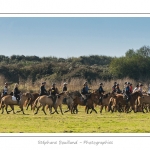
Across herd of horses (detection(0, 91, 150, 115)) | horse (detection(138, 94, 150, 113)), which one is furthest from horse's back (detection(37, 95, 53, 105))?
horse (detection(138, 94, 150, 113))

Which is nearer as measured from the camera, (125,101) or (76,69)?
(125,101)

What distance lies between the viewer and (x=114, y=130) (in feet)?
62.5

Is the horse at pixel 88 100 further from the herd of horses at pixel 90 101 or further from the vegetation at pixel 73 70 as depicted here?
the vegetation at pixel 73 70

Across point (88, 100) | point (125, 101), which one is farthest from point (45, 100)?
point (125, 101)

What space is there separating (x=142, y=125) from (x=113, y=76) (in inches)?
1570

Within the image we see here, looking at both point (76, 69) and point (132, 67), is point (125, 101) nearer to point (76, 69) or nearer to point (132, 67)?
point (132, 67)

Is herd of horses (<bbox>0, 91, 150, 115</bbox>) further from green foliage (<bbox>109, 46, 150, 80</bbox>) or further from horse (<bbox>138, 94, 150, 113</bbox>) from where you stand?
green foliage (<bbox>109, 46, 150, 80</bbox>)

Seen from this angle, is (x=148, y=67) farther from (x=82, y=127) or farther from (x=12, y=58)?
(x=82, y=127)

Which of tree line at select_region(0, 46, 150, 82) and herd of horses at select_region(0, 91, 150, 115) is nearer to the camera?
herd of horses at select_region(0, 91, 150, 115)

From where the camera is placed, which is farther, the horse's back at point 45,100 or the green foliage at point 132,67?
the green foliage at point 132,67

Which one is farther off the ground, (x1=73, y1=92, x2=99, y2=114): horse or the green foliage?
the green foliage

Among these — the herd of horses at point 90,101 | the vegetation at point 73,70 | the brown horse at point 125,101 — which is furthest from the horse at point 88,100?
the vegetation at point 73,70

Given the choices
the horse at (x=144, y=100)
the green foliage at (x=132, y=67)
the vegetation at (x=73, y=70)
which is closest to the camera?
the horse at (x=144, y=100)
